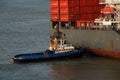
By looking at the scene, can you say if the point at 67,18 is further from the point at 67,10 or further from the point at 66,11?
the point at 67,10

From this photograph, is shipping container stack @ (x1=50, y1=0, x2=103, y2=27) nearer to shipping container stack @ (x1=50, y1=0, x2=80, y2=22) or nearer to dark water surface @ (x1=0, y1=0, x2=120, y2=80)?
shipping container stack @ (x1=50, y1=0, x2=80, y2=22)

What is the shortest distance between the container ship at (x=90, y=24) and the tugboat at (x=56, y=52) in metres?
0.95

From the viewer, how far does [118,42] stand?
176 ft

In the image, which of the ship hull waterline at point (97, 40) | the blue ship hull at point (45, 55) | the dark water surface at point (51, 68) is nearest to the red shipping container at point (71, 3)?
the ship hull waterline at point (97, 40)

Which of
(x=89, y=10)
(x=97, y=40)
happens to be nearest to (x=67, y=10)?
(x=89, y=10)

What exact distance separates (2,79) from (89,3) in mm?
17679

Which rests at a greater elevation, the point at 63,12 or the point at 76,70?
the point at 63,12

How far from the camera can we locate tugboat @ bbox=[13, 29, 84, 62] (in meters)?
52.7

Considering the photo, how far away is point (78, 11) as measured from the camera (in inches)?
2347

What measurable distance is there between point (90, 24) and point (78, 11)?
258cm

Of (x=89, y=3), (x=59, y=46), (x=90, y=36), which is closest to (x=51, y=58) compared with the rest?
(x=59, y=46)

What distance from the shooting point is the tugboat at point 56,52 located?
173 feet

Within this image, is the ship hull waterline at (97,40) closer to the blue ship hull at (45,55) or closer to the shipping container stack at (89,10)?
the shipping container stack at (89,10)

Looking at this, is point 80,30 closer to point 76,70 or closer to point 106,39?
point 106,39
